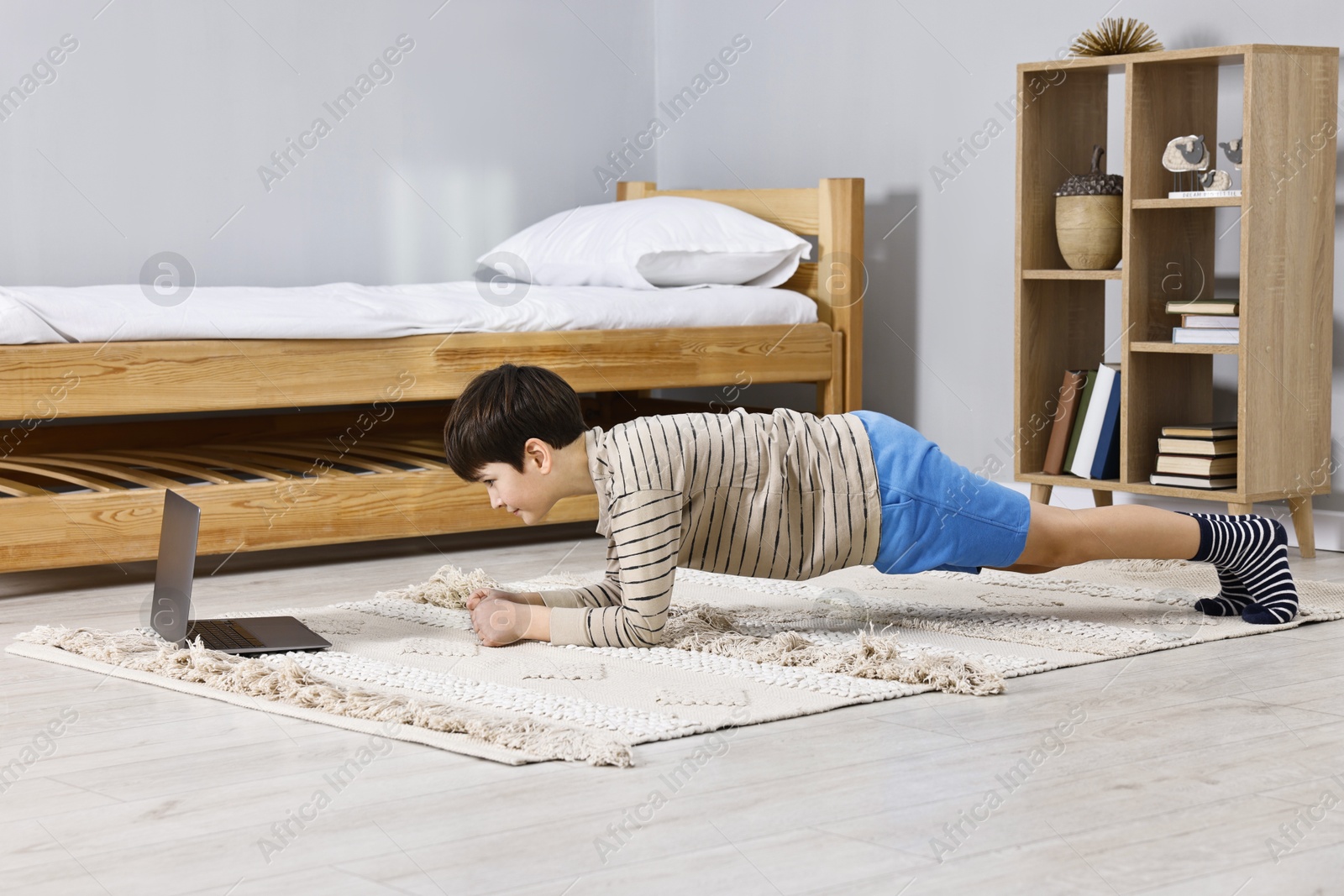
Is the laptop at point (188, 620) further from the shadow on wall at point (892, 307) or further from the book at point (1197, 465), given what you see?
the shadow on wall at point (892, 307)

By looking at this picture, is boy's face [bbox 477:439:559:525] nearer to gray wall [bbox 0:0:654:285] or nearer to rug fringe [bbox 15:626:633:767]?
rug fringe [bbox 15:626:633:767]

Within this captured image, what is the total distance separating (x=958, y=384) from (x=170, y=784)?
91.3 inches

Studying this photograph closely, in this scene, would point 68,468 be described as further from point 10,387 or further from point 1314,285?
point 1314,285

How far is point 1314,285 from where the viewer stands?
8.55 ft

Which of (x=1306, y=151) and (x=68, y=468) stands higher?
(x=1306, y=151)

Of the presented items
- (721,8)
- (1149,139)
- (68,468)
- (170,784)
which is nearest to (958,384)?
(1149,139)

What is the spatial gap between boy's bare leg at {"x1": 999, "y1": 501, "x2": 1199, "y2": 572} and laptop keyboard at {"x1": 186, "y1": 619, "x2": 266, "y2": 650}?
1014mm

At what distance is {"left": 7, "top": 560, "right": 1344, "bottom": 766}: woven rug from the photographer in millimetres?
1528

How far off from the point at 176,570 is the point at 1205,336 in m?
1.76

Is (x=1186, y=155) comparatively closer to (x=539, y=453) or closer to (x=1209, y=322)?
(x=1209, y=322)

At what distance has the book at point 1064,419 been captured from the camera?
285 cm

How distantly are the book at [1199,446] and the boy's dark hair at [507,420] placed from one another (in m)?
1.33

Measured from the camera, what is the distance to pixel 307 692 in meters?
1.61

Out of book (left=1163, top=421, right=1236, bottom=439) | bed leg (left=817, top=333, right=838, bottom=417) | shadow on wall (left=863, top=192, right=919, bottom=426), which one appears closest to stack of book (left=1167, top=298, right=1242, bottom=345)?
book (left=1163, top=421, right=1236, bottom=439)
